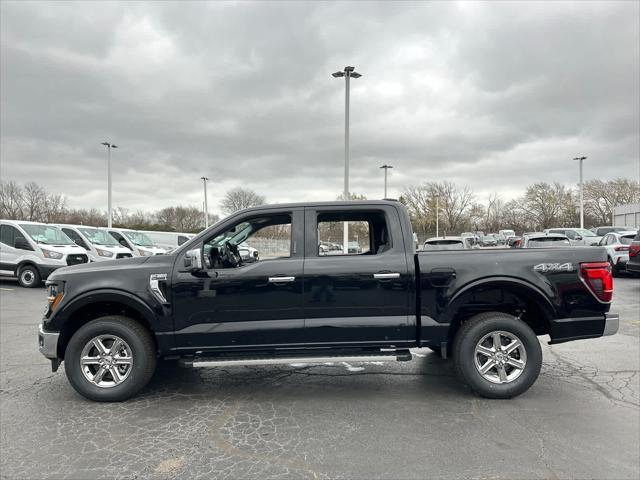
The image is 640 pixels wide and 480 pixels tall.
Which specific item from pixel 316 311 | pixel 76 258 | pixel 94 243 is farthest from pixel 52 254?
pixel 316 311

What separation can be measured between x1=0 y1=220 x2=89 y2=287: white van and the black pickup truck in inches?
415

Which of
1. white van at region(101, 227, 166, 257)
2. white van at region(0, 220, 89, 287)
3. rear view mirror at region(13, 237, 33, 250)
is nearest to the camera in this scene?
white van at region(0, 220, 89, 287)

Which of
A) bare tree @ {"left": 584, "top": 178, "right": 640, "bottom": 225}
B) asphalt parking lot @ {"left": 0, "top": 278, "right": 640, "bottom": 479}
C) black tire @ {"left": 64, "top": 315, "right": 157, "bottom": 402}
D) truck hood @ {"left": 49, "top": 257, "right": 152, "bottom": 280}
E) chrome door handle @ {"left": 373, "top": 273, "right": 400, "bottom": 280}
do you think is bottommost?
asphalt parking lot @ {"left": 0, "top": 278, "right": 640, "bottom": 479}

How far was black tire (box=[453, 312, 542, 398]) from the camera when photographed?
4.18m

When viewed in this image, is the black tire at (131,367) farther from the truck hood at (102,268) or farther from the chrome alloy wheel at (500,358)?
the chrome alloy wheel at (500,358)

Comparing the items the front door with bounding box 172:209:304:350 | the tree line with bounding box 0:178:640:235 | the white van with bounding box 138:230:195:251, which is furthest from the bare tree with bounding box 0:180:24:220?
the front door with bounding box 172:209:304:350

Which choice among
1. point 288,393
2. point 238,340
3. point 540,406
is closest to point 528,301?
point 540,406

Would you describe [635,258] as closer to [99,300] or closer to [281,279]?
[281,279]

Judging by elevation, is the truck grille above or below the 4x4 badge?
below

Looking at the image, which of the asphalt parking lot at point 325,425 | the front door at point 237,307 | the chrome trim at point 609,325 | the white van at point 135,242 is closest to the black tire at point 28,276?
the white van at point 135,242

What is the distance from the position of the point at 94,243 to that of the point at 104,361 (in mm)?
13801

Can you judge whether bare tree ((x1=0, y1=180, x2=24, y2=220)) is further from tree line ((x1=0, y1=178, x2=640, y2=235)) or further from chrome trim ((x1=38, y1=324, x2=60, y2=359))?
chrome trim ((x1=38, y1=324, x2=60, y2=359))

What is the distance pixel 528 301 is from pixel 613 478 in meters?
1.86

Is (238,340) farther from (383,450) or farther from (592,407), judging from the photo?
(592,407)
